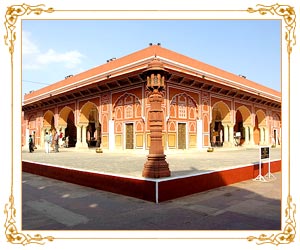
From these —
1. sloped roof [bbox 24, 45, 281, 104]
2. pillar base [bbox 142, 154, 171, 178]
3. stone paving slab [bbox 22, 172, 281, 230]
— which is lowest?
stone paving slab [bbox 22, 172, 281, 230]

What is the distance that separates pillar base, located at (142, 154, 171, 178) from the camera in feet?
18.5

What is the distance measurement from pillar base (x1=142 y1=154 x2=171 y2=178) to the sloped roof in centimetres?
1024

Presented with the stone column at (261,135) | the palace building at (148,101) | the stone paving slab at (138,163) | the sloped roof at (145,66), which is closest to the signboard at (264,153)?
the stone paving slab at (138,163)

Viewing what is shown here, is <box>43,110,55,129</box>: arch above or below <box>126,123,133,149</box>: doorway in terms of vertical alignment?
above

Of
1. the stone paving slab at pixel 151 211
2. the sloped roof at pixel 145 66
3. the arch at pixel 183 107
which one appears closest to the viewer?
the stone paving slab at pixel 151 211

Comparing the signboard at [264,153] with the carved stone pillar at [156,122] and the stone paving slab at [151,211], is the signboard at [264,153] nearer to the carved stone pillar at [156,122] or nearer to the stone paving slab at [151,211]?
the stone paving slab at [151,211]

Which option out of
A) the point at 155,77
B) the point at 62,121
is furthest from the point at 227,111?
the point at 155,77

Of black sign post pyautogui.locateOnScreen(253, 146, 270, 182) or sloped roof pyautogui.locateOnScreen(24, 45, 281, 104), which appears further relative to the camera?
sloped roof pyautogui.locateOnScreen(24, 45, 281, 104)

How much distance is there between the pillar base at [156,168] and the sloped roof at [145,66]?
10.2 m

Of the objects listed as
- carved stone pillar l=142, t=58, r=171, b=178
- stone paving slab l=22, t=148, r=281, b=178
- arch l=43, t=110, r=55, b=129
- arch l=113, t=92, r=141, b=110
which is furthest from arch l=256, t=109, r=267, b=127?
carved stone pillar l=142, t=58, r=171, b=178

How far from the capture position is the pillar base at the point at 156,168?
18.5ft

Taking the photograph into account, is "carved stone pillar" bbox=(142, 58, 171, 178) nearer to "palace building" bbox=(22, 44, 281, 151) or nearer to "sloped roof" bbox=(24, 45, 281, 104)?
"palace building" bbox=(22, 44, 281, 151)

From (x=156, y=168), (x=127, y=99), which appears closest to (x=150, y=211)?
(x=156, y=168)
